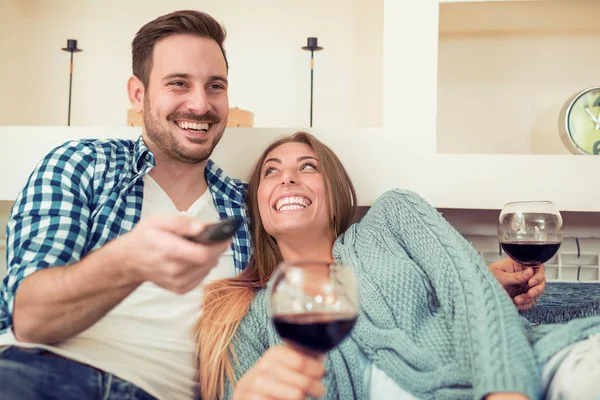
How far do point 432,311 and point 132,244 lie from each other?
716 millimetres

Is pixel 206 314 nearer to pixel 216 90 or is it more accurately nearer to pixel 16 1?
pixel 216 90

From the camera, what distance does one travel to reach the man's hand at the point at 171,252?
857 mm

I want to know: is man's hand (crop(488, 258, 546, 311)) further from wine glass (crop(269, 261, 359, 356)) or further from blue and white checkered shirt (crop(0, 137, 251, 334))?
wine glass (crop(269, 261, 359, 356))

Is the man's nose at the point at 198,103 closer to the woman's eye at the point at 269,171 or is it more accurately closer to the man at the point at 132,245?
the man at the point at 132,245

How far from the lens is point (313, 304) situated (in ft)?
2.53

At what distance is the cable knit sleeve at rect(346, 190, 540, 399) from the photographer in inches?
41.0

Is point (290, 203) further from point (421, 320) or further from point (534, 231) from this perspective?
point (534, 231)

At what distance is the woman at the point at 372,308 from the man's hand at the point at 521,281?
1.08 ft

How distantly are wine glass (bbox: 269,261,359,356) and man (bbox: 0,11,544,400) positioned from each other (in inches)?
5.5

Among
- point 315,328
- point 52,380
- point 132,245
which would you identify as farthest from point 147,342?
point 315,328

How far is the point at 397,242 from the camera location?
1.47 meters

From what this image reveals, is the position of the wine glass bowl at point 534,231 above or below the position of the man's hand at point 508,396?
above

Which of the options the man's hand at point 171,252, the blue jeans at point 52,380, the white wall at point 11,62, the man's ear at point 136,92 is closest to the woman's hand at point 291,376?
the man's hand at point 171,252

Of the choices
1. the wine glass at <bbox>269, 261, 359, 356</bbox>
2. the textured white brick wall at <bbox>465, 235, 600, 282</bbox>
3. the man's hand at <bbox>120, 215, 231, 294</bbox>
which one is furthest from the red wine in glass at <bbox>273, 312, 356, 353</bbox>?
the textured white brick wall at <bbox>465, 235, 600, 282</bbox>
